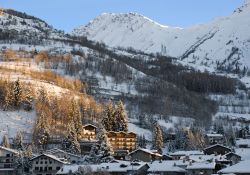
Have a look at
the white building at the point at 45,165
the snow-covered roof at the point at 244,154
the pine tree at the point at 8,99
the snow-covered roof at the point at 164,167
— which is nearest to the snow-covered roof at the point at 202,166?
the snow-covered roof at the point at 164,167

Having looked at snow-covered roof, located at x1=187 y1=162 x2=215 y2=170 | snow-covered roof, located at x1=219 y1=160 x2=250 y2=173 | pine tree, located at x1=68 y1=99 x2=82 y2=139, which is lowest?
snow-covered roof, located at x1=187 y1=162 x2=215 y2=170

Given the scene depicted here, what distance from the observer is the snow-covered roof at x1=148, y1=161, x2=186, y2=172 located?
74.4m

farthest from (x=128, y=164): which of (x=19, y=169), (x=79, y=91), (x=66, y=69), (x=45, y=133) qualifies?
(x=66, y=69)

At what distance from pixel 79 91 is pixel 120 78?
40012mm

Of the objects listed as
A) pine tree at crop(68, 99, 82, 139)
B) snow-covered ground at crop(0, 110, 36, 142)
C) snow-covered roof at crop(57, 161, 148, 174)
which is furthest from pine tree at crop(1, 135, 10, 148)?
snow-covered roof at crop(57, 161, 148, 174)

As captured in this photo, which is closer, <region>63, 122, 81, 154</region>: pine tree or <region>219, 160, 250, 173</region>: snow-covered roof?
<region>219, 160, 250, 173</region>: snow-covered roof

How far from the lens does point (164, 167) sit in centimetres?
7519

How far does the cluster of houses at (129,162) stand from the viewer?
2874 inches

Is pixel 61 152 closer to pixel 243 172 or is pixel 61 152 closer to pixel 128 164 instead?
pixel 128 164

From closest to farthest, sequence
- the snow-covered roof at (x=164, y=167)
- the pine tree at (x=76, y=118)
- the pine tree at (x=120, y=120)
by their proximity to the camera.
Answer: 1. the snow-covered roof at (x=164, y=167)
2. the pine tree at (x=76, y=118)
3. the pine tree at (x=120, y=120)

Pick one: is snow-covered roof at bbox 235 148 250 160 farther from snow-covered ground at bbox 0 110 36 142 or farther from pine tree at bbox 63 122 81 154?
snow-covered ground at bbox 0 110 36 142

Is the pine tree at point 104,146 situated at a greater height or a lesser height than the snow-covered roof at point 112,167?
greater

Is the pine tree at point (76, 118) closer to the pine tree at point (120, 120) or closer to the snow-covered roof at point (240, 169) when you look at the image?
the pine tree at point (120, 120)

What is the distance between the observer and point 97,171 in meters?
72.4
